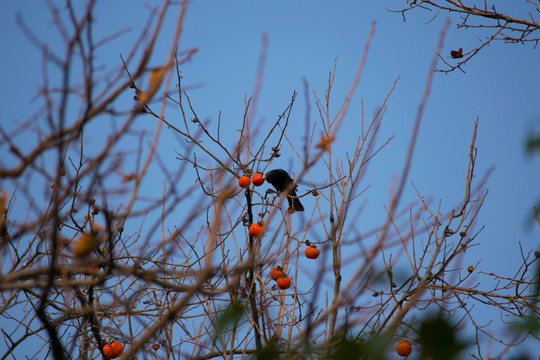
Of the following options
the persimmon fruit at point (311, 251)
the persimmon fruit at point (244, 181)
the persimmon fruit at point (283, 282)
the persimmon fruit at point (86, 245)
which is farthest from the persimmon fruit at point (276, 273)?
the persimmon fruit at point (86, 245)

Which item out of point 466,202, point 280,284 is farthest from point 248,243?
point 466,202

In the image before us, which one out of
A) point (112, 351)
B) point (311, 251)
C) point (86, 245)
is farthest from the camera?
point (311, 251)

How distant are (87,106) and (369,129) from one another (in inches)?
82.7

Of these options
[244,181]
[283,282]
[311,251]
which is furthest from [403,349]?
[244,181]

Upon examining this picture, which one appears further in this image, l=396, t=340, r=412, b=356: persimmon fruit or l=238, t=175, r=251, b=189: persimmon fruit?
l=238, t=175, r=251, b=189: persimmon fruit

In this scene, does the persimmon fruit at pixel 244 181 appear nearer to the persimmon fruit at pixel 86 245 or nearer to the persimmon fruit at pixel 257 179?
the persimmon fruit at pixel 257 179

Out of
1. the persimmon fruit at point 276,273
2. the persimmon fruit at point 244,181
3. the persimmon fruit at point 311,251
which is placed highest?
the persimmon fruit at point 244,181

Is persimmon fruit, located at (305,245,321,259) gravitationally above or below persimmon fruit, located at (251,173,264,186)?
below

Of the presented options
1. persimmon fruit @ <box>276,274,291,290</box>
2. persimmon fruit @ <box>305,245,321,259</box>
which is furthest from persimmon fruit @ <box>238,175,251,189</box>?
persimmon fruit @ <box>276,274,291,290</box>

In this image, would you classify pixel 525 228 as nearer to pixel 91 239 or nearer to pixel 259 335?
pixel 91 239

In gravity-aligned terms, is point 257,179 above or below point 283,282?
above

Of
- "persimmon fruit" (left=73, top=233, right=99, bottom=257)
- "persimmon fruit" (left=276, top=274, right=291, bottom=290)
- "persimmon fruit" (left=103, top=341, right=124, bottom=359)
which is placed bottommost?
"persimmon fruit" (left=73, top=233, right=99, bottom=257)

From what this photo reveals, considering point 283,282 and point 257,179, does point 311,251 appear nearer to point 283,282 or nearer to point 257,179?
point 283,282

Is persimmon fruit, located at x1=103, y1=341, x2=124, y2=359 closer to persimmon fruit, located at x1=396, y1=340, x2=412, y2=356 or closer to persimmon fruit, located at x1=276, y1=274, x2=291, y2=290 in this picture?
persimmon fruit, located at x1=276, y1=274, x2=291, y2=290
